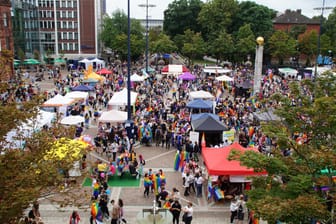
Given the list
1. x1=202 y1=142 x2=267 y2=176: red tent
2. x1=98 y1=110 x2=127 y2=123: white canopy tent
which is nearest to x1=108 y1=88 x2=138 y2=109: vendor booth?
x1=98 y1=110 x2=127 y2=123: white canopy tent

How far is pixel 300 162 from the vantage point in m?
9.95

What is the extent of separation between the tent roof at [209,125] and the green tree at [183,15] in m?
58.2

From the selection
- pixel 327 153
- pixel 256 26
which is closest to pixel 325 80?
pixel 327 153

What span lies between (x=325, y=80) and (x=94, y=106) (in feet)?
75.7

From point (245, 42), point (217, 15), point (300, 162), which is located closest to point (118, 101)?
point (300, 162)

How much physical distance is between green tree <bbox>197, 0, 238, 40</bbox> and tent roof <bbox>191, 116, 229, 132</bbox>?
160 feet

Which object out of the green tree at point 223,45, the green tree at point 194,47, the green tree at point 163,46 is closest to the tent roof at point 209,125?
the green tree at point 223,45

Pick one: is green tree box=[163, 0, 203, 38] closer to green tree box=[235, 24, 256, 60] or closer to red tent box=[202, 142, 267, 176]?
green tree box=[235, 24, 256, 60]

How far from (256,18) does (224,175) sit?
2371 inches

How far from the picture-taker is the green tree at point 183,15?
76938mm

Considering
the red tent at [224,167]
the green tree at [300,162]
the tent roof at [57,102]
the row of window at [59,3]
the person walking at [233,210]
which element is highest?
the row of window at [59,3]

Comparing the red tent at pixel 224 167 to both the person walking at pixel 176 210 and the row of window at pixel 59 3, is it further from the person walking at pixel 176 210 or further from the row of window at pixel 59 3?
the row of window at pixel 59 3

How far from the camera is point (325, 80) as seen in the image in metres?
10.7

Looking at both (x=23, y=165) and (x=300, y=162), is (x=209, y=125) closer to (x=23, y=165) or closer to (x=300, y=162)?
(x=300, y=162)
